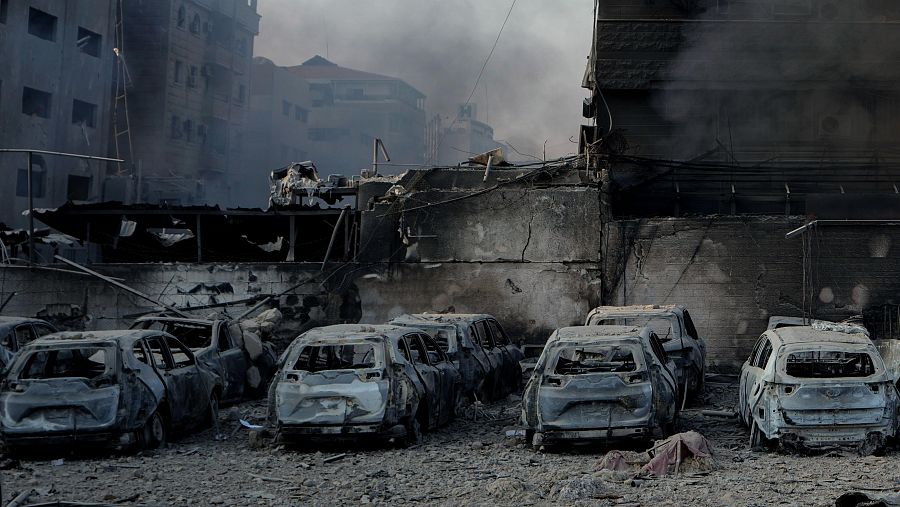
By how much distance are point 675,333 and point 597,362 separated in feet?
8.45

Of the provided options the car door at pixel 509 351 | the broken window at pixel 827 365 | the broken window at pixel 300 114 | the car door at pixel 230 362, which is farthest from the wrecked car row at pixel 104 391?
the broken window at pixel 300 114

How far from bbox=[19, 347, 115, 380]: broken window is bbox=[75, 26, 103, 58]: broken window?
3782 cm

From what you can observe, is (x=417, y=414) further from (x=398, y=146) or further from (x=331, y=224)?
(x=398, y=146)

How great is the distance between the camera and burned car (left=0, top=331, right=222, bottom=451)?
11.3 meters

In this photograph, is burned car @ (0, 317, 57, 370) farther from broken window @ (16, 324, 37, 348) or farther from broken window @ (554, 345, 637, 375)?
broken window @ (554, 345, 637, 375)

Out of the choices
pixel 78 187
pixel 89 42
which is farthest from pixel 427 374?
pixel 89 42

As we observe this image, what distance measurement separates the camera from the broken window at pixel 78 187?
47.2 meters

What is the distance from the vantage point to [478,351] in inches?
611

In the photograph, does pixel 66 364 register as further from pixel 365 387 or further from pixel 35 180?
pixel 35 180

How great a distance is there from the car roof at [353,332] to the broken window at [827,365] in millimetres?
4395

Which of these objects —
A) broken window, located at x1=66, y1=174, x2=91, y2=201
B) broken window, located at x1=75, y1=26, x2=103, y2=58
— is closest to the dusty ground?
broken window, located at x1=66, y1=174, x2=91, y2=201

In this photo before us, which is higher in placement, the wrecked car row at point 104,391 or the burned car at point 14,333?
the burned car at point 14,333

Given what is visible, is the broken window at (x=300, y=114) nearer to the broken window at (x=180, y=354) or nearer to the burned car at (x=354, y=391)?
the broken window at (x=180, y=354)

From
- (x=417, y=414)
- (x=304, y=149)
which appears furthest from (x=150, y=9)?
(x=417, y=414)
